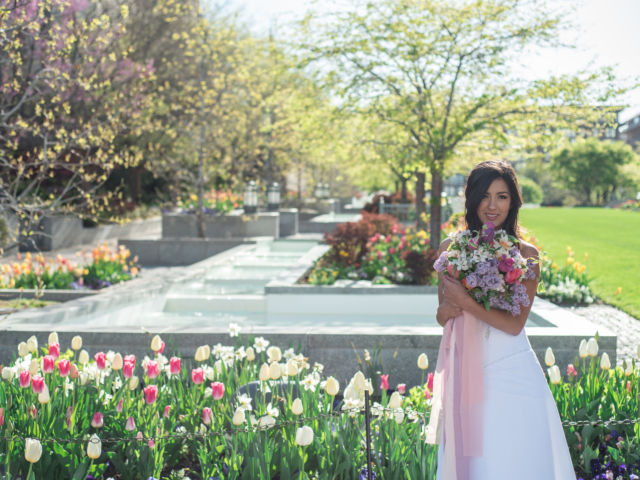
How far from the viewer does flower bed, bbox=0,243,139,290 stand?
32.3 ft

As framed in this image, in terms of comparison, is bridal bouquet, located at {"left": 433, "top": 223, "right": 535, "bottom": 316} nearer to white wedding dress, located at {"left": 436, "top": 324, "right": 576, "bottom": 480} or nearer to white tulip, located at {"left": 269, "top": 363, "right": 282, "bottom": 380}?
white wedding dress, located at {"left": 436, "top": 324, "right": 576, "bottom": 480}

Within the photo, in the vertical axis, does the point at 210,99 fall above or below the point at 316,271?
above

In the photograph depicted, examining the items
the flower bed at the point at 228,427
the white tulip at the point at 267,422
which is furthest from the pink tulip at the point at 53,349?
the white tulip at the point at 267,422

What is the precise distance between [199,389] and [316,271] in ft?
22.0

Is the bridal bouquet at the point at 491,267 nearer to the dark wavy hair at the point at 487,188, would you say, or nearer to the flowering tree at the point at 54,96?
the dark wavy hair at the point at 487,188

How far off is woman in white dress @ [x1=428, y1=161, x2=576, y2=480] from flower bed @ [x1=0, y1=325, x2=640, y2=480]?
0.47 metres

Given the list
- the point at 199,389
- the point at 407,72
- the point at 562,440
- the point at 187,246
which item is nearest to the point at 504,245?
the point at 562,440

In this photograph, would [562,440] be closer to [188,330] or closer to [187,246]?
[188,330]

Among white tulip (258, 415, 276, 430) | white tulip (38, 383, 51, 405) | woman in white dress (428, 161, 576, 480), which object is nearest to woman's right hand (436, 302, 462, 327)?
woman in white dress (428, 161, 576, 480)

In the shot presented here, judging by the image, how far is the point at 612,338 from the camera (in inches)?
236

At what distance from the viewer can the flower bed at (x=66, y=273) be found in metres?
9.86

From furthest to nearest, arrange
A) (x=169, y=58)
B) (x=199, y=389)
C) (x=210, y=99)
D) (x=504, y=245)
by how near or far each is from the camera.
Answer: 1. (x=169, y=58)
2. (x=210, y=99)
3. (x=199, y=389)
4. (x=504, y=245)

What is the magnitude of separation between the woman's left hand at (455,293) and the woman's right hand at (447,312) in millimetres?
23

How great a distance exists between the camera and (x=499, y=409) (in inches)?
114
